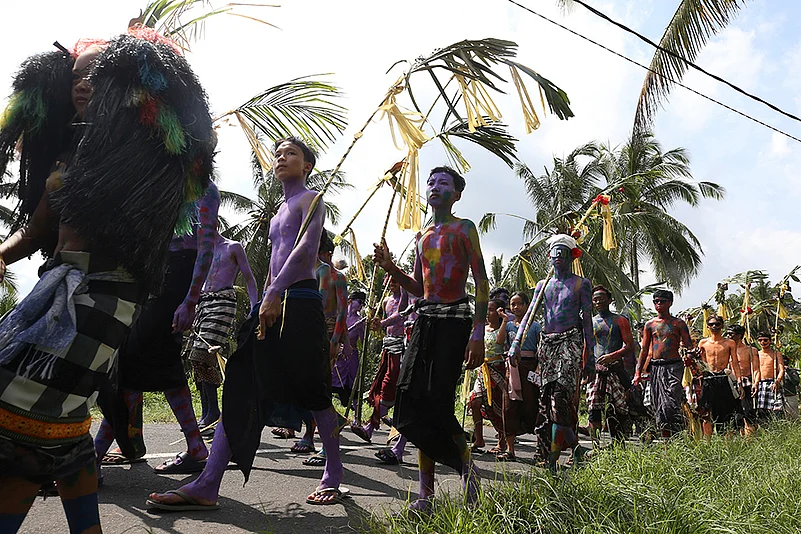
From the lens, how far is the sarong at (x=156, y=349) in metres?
4.02

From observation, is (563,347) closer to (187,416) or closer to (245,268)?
(245,268)

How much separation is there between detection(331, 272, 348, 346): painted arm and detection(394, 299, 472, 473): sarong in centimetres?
180

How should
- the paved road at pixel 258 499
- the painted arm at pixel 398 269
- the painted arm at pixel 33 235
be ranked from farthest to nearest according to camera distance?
the painted arm at pixel 398 269, the paved road at pixel 258 499, the painted arm at pixel 33 235

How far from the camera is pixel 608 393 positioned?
816 cm

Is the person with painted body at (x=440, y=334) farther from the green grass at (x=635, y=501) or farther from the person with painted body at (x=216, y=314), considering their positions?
the person with painted body at (x=216, y=314)

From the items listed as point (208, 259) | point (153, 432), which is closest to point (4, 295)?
point (153, 432)

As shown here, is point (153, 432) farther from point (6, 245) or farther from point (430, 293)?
point (6, 245)

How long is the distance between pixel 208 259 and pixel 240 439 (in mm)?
1175

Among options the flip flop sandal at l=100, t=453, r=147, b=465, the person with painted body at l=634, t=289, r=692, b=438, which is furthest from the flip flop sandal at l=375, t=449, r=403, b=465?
the person with painted body at l=634, t=289, r=692, b=438

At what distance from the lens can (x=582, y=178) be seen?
2595 centimetres

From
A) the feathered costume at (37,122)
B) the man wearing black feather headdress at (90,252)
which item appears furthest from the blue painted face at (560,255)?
the feathered costume at (37,122)

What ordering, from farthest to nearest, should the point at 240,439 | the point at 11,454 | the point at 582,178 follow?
1. the point at 582,178
2. the point at 240,439
3. the point at 11,454

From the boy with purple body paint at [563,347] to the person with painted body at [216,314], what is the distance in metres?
2.41

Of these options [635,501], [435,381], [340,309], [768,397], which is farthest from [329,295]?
[768,397]
